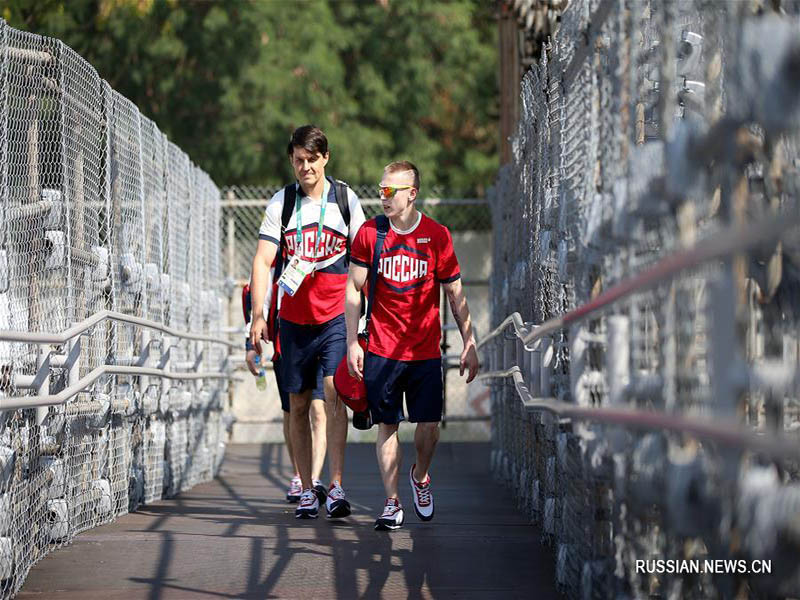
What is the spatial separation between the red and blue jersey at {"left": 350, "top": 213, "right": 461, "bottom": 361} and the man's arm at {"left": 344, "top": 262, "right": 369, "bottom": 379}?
2.1 inches

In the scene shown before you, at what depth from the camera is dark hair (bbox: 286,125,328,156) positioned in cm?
807

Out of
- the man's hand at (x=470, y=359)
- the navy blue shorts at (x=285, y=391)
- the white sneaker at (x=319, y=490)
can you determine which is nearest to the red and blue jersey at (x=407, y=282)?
the man's hand at (x=470, y=359)

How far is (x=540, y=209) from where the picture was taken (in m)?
7.45

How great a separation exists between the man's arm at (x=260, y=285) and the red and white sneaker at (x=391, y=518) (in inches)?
54.1

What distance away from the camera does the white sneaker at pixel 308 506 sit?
7969 mm

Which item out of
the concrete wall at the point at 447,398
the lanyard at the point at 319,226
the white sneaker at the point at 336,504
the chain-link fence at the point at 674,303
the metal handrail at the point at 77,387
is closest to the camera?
the chain-link fence at the point at 674,303

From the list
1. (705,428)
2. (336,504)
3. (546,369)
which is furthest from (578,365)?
(336,504)

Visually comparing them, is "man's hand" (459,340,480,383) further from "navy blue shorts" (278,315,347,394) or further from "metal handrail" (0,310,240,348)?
"metal handrail" (0,310,240,348)

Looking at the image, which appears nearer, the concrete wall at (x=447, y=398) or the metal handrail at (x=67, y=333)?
the metal handrail at (x=67, y=333)

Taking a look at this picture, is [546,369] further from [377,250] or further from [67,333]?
[67,333]

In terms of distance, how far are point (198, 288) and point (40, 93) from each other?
5.30 metres

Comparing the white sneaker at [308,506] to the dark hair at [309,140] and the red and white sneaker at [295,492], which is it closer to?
the red and white sneaker at [295,492]

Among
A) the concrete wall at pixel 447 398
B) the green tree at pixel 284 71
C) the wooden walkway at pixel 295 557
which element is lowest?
the wooden walkway at pixel 295 557

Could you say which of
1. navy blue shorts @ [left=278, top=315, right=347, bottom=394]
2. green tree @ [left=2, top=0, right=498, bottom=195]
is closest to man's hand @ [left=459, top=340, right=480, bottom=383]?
navy blue shorts @ [left=278, top=315, right=347, bottom=394]
